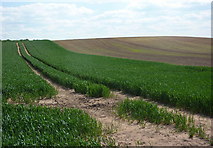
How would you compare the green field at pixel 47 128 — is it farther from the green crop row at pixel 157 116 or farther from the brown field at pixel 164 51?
the brown field at pixel 164 51

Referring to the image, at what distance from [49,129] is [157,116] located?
147 inches

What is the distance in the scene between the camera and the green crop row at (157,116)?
24.1 feet

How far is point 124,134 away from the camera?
7270 millimetres

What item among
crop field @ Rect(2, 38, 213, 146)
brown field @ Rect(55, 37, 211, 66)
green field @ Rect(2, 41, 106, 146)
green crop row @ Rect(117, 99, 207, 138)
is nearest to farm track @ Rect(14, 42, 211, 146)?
crop field @ Rect(2, 38, 213, 146)

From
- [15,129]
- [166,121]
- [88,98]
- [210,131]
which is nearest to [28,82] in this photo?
[88,98]

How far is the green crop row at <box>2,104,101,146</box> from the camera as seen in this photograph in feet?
18.8

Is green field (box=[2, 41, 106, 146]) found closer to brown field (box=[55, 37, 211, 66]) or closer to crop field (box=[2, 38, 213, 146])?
crop field (box=[2, 38, 213, 146])

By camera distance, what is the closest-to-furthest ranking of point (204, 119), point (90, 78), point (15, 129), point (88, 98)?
point (15, 129)
point (204, 119)
point (88, 98)
point (90, 78)

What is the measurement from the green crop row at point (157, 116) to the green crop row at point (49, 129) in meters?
2.07

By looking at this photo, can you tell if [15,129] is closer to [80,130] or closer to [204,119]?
[80,130]

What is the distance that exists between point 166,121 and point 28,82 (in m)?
9.54

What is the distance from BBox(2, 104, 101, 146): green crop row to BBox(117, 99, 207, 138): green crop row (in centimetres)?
207

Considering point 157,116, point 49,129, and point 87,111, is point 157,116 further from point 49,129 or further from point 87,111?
point 49,129

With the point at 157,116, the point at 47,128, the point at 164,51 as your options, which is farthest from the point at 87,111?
the point at 164,51
